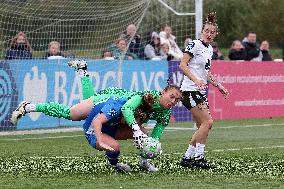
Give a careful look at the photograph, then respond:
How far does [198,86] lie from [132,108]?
1.55m

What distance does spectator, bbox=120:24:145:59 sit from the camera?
21203 mm

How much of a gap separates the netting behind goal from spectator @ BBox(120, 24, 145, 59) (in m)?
0.08

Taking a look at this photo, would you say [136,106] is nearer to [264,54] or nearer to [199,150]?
[199,150]

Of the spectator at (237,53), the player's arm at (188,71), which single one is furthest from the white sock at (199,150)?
the spectator at (237,53)

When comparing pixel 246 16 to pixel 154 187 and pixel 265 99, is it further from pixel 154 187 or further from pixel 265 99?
pixel 154 187

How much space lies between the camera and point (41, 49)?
20422 millimetres

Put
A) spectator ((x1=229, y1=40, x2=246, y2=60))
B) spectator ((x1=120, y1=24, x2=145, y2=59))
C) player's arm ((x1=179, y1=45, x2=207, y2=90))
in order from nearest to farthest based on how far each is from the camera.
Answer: player's arm ((x1=179, y1=45, x2=207, y2=90)) → spectator ((x1=120, y1=24, x2=145, y2=59)) → spectator ((x1=229, y1=40, x2=246, y2=60))

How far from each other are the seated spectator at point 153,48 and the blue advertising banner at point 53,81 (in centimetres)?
44

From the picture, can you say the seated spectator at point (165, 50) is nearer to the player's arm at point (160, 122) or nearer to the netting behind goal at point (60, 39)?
the netting behind goal at point (60, 39)

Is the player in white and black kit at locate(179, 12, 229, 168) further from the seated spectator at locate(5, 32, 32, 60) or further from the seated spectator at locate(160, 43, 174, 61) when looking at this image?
the seated spectator at locate(160, 43, 174, 61)

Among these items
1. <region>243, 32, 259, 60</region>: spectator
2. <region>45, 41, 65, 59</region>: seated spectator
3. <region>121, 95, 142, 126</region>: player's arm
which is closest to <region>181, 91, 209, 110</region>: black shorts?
<region>121, 95, 142, 126</region>: player's arm

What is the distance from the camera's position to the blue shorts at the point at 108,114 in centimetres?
1205

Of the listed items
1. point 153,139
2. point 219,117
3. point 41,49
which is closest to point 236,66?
point 219,117

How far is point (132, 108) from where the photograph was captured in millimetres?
11805
